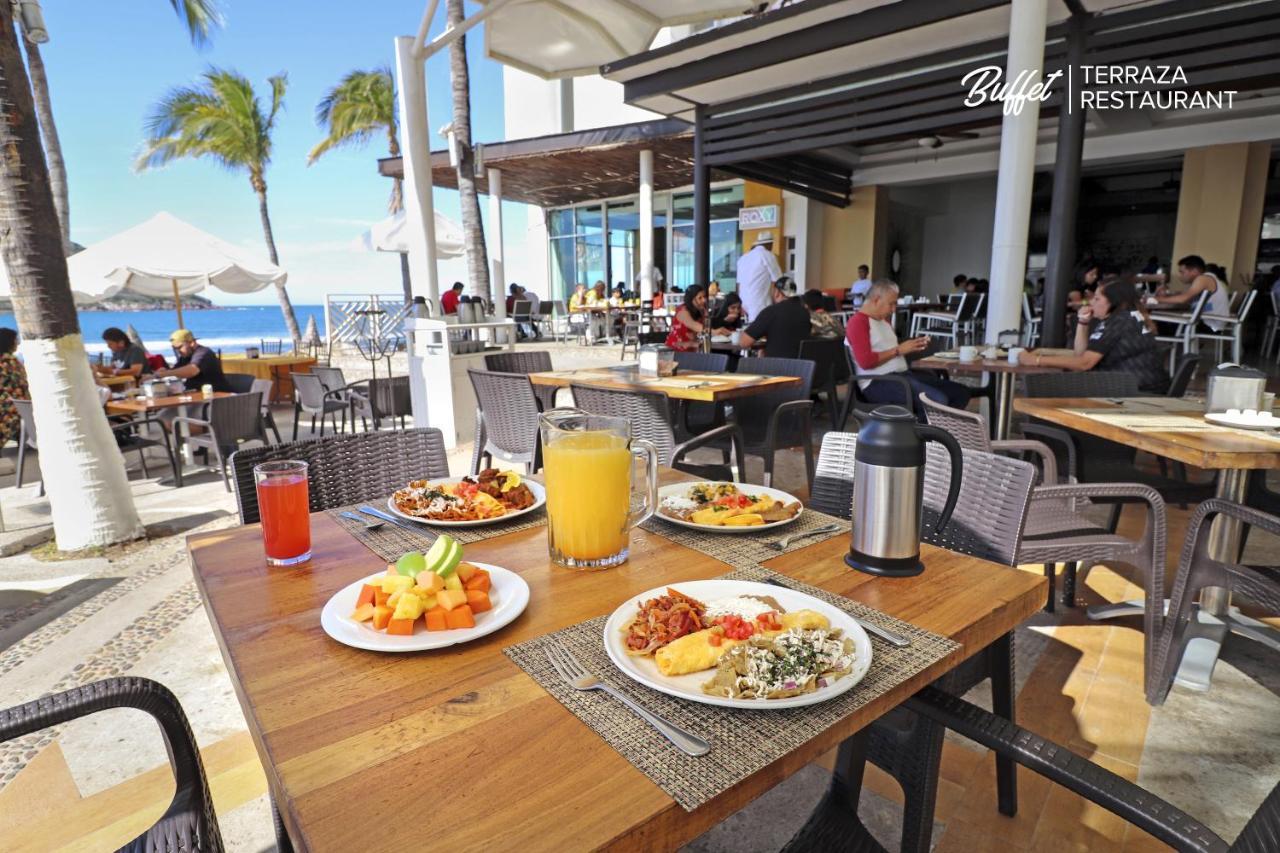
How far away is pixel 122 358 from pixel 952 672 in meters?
7.55

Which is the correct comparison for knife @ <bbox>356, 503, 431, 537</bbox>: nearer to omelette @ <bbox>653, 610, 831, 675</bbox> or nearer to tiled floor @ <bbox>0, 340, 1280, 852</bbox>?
omelette @ <bbox>653, 610, 831, 675</bbox>

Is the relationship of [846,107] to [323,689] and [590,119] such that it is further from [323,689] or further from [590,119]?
[590,119]

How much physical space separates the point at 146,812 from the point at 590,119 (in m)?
17.4

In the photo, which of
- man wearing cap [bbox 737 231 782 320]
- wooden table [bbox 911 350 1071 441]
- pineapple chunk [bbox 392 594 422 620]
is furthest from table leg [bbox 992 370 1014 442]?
pineapple chunk [bbox 392 594 422 620]

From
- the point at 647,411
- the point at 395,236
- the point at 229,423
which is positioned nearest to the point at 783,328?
the point at 647,411

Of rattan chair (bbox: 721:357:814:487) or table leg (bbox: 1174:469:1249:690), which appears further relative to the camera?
rattan chair (bbox: 721:357:814:487)

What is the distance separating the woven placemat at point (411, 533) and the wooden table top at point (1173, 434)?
5.69 ft

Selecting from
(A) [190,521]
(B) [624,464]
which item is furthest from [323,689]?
(A) [190,521]

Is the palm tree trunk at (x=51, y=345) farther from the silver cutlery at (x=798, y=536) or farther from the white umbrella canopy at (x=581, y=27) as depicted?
the silver cutlery at (x=798, y=536)

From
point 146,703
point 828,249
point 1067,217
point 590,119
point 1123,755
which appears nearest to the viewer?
point 146,703

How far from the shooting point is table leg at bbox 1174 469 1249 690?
199 cm

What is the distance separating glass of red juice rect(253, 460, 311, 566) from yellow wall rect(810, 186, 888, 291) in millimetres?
12920

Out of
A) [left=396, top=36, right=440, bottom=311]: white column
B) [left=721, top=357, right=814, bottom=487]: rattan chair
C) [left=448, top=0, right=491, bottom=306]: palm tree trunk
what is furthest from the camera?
[left=448, top=0, right=491, bottom=306]: palm tree trunk

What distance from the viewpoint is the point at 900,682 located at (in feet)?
2.32
